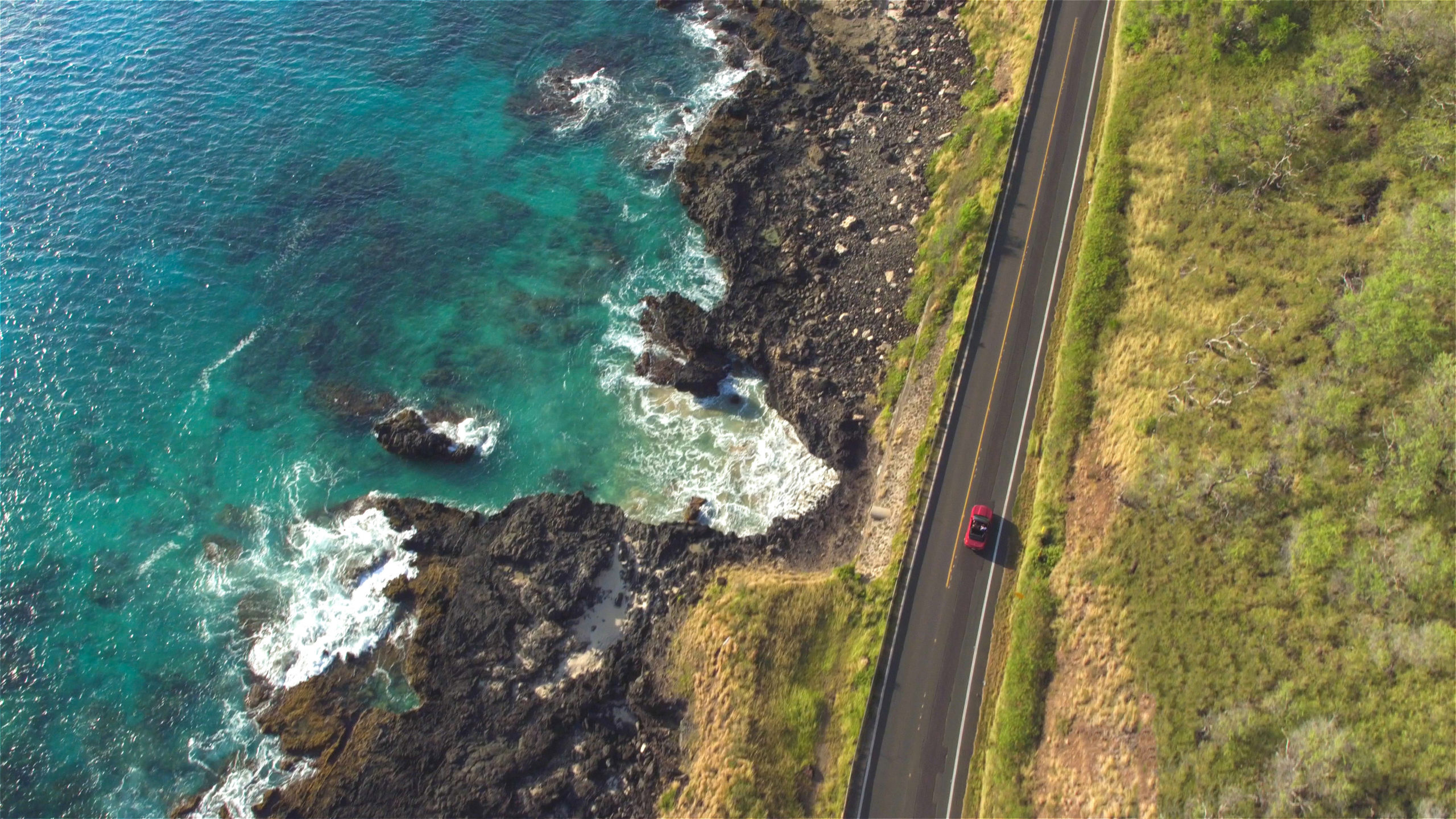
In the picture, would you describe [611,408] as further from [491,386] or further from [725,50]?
[725,50]

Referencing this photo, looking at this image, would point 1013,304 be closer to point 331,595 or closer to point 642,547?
point 642,547

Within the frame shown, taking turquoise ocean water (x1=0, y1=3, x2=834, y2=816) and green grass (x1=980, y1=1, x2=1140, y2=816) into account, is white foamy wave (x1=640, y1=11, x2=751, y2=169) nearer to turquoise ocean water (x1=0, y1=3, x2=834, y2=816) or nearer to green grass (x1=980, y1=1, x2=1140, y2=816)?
turquoise ocean water (x1=0, y1=3, x2=834, y2=816)

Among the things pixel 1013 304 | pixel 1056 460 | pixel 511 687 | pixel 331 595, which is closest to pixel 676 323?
pixel 1013 304

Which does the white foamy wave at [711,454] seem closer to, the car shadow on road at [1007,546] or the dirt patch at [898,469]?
the dirt patch at [898,469]

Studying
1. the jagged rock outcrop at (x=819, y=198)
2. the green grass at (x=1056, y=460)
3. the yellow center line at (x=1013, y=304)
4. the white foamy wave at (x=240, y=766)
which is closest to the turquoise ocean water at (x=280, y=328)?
the white foamy wave at (x=240, y=766)

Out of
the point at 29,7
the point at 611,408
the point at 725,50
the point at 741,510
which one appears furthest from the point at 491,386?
the point at 29,7
